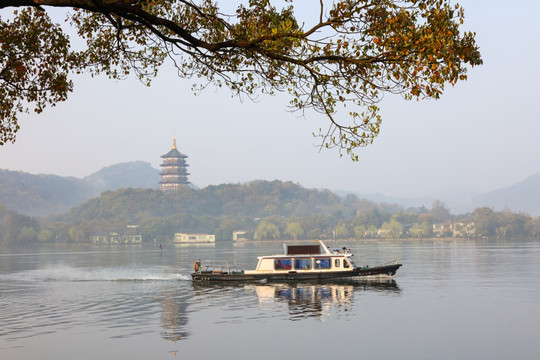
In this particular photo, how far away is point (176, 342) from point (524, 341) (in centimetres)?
1555

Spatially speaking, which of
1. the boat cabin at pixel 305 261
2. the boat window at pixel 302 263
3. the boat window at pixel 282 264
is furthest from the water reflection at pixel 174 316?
the boat window at pixel 302 263

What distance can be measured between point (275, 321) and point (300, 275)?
57.7ft

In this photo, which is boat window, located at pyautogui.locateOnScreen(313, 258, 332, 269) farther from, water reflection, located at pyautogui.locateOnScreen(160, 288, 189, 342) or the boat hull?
water reflection, located at pyautogui.locateOnScreen(160, 288, 189, 342)

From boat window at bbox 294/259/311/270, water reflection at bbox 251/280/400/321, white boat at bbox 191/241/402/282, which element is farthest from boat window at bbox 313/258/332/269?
water reflection at bbox 251/280/400/321

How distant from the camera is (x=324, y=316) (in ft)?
116

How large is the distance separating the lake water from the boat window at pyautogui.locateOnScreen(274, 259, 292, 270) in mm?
1594

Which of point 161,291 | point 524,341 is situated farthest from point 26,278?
point 524,341

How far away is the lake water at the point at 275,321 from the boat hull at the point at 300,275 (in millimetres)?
751

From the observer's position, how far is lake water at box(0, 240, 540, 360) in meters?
26.4

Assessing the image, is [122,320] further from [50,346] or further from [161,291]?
[161,291]

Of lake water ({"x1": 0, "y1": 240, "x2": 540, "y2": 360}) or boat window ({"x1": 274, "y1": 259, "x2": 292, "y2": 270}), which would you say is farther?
boat window ({"x1": 274, "y1": 259, "x2": 292, "y2": 270})

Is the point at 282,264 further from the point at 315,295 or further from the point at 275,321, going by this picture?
the point at 275,321

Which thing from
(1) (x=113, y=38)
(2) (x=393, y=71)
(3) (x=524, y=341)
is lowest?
(3) (x=524, y=341)

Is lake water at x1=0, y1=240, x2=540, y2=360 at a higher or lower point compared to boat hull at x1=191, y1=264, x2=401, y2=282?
lower
